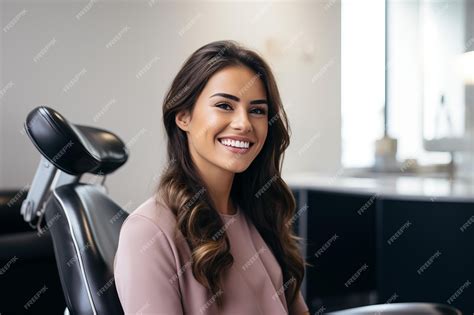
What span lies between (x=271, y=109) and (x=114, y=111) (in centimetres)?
212

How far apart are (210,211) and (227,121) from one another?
0.65ft

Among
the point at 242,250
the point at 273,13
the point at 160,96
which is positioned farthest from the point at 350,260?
the point at 242,250

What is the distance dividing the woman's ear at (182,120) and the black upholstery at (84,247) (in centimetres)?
27

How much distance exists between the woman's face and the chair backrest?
0.77 feet

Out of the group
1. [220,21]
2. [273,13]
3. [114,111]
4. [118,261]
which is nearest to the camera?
[118,261]

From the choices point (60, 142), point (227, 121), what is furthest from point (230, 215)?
point (60, 142)

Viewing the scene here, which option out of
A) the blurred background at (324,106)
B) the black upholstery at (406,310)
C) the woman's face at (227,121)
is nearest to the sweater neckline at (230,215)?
the woman's face at (227,121)

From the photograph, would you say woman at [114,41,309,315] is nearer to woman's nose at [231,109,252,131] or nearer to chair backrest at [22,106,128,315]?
woman's nose at [231,109,252,131]

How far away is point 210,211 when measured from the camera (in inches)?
47.3

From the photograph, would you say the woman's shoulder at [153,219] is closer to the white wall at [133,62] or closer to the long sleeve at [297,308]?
the long sleeve at [297,308]

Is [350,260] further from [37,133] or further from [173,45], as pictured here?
[37,133]

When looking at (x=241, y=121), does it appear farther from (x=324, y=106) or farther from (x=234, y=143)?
(x=324, y=106)

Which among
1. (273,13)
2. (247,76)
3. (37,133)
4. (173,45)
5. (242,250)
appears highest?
(273,13)

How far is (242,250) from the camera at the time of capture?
125 centimetres
